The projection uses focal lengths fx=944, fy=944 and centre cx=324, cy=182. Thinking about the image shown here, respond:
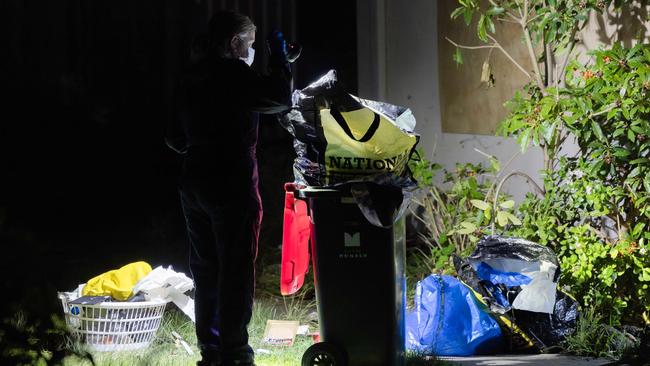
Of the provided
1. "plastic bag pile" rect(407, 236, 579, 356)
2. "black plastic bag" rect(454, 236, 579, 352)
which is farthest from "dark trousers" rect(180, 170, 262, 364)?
"black plastic bag" rect(454, 236, 579, 352)

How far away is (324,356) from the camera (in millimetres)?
5016

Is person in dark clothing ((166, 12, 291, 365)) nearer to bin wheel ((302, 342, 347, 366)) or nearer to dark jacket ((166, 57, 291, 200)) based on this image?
dark jacket ((166, 57, 291, 200))

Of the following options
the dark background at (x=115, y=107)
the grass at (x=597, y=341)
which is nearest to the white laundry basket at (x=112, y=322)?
the grass at (x=597, y=341)

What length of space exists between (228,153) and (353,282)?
0.98m

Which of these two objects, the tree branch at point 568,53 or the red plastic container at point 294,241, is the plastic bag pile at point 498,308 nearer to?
the red plastic container at point 294,241

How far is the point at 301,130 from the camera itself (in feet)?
16.9

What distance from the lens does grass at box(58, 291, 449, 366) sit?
536 centimetres

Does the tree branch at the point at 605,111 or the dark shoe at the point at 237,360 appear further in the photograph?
the tree branch at the point at 605,111

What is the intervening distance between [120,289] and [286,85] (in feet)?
6.41

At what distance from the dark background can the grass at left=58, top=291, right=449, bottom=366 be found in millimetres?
2243

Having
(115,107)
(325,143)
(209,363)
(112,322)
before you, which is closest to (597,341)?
(325,143)

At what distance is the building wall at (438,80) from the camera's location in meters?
8.01

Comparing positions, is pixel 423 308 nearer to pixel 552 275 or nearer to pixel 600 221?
pixel 552 275

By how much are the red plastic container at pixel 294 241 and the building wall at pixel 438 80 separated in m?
2.74
